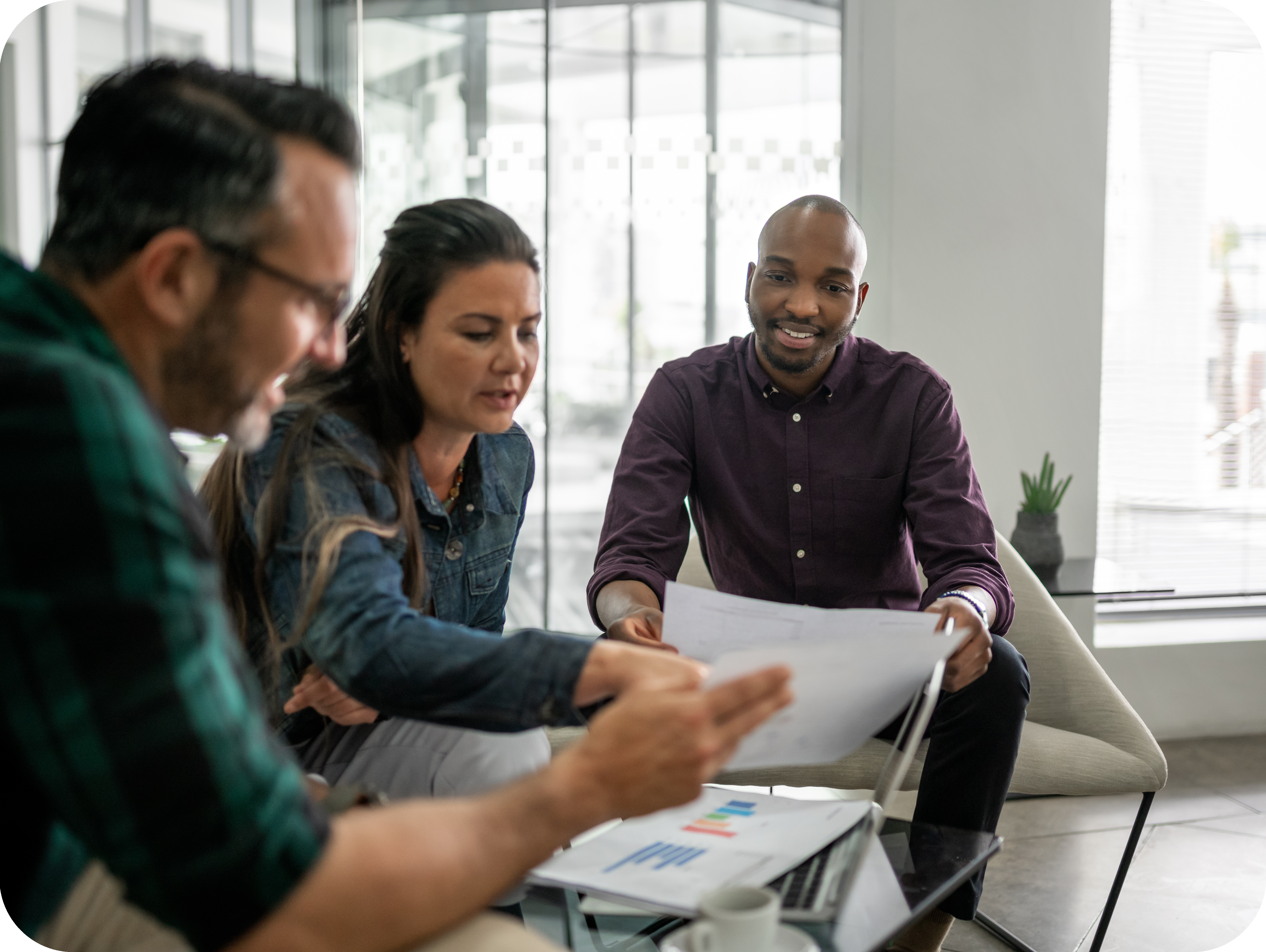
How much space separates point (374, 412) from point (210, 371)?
0.65 m

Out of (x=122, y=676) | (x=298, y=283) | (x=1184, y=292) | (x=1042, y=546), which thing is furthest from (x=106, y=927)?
(x=1184, y=292)

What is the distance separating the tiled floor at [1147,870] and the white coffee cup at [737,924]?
1229 millimetres

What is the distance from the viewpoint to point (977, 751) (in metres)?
1.70

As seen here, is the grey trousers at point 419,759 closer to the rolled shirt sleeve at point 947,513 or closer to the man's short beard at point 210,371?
the man's short beard at point 210,371

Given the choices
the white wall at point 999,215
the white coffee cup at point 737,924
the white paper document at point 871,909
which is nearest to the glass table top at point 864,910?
the white paper document at point 871,909

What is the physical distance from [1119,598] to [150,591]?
2.62 meters

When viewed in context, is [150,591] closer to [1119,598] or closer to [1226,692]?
[1119,598]

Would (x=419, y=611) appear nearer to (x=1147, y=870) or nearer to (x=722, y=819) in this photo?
(x=722, y=819)

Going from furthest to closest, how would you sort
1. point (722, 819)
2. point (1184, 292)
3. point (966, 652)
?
1. point (1184, 292)
2. point (966, 652)
3. point (722, 819)

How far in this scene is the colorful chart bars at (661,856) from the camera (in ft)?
3.67

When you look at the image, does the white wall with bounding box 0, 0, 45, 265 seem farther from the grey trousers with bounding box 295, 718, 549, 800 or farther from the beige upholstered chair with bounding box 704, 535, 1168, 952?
the beige upholstered chair with bounding box 704, 535, 1168, 952

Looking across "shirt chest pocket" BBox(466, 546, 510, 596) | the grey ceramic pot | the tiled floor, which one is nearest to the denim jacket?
"shirt chest pocket" BBox(466, 546, 510, 596)

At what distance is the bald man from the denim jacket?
1.17ft

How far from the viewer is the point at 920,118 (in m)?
3.04
